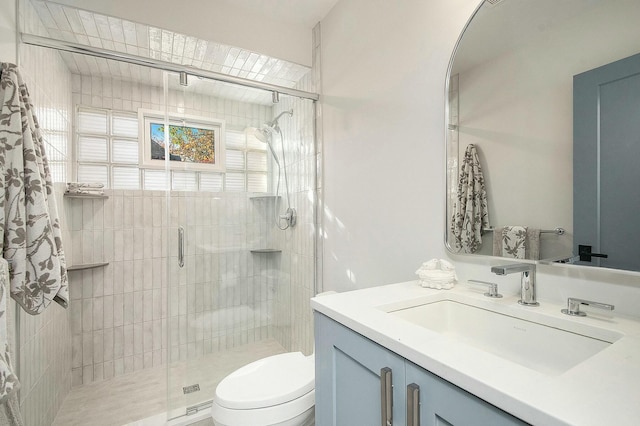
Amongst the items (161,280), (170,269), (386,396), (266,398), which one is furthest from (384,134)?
→ (161,280)

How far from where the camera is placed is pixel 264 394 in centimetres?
126

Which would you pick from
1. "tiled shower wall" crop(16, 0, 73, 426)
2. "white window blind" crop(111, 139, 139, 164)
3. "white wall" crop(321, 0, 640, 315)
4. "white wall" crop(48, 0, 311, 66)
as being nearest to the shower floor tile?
"tiled shower wall" crop(16, 0, 73, 426)

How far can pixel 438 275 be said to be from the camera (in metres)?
1.15

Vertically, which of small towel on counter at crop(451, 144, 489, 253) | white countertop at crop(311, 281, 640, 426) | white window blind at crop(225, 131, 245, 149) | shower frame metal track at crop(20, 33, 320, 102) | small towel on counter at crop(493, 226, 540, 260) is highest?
shower frame metal track at crop(20, 33, 320, 102)

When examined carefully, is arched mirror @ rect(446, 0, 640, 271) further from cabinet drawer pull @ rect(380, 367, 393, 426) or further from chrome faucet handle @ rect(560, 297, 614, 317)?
cabinet drawer pull @ rect(380, 367, 393, 426)

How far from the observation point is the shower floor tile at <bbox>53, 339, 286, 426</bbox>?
189 centimetres

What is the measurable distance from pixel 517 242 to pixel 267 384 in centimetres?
115

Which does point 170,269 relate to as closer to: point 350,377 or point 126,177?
point 126,177

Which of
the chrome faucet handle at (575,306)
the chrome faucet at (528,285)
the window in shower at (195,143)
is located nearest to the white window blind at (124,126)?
the window in shower at (195,143)

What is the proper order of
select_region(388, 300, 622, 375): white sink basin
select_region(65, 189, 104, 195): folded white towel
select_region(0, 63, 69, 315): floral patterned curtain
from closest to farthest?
1. select_region(388, 300, 622, 375): white sink basin
2. select_region(0, 63, 69, 315): floral patterned curtain
3. select_region(65, 189, 104, 195): folded white towel

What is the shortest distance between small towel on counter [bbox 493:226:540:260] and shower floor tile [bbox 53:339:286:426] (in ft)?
5.44

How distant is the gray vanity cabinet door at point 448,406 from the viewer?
508mm

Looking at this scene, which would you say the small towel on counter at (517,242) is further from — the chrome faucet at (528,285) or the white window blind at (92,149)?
the white window blind at (92,149)

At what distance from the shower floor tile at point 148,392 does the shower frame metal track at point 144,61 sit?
175 centimetres
